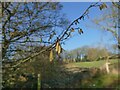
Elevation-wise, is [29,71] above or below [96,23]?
below

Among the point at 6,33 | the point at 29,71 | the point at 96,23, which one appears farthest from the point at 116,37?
the point at 6,33

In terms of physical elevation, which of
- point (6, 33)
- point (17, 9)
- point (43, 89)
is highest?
point (17, 9)

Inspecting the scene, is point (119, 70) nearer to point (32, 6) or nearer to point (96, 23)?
point (96, 23)

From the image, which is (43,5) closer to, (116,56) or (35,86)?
(35,86)

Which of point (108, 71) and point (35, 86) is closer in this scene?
point (35, 86)

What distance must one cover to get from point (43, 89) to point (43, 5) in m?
1.60

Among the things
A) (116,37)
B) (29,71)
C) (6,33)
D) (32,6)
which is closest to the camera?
(6,33)

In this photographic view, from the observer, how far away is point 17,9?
185 centimetres

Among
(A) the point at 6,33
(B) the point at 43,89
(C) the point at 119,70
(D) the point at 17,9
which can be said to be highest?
(D) the point at 17,9

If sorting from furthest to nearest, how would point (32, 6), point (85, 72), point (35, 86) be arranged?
point (85, 72)
point (35, 86)
point (32, 6)

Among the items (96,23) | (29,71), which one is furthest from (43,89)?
(96,23)

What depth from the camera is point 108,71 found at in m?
3.53

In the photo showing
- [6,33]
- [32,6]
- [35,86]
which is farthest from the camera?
[35,86]

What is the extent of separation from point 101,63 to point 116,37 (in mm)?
641
